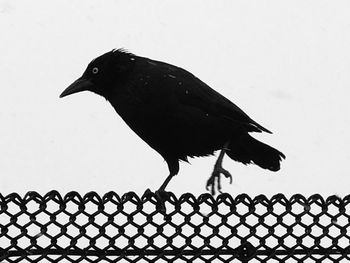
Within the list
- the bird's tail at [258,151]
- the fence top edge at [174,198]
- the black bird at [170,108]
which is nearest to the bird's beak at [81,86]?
the black bird at [170,108]

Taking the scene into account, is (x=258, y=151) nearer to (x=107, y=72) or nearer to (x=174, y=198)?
(x=107, y=72)

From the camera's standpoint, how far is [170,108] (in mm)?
2582

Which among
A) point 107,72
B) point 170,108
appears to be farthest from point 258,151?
point 107,72

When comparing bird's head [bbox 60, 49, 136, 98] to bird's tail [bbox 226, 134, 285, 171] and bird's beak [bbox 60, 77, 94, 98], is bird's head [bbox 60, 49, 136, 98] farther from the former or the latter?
bird's tail [bbox 226, 134, 285, 171]

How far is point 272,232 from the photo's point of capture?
66.6 inches

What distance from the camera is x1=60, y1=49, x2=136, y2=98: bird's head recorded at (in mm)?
2734

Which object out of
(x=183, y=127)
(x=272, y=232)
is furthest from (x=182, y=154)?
(x=272, y=232)

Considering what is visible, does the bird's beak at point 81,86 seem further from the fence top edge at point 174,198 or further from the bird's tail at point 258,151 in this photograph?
the fence top edge at point 174,198

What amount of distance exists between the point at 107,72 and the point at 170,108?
1.16 feet

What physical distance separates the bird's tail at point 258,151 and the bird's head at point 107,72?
0.54 metres

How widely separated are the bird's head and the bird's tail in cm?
54

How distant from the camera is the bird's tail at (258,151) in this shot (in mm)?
2795

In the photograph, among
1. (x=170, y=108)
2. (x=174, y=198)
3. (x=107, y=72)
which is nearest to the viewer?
(x=174, y=198)

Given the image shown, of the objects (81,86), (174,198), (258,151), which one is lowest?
(174,198)
